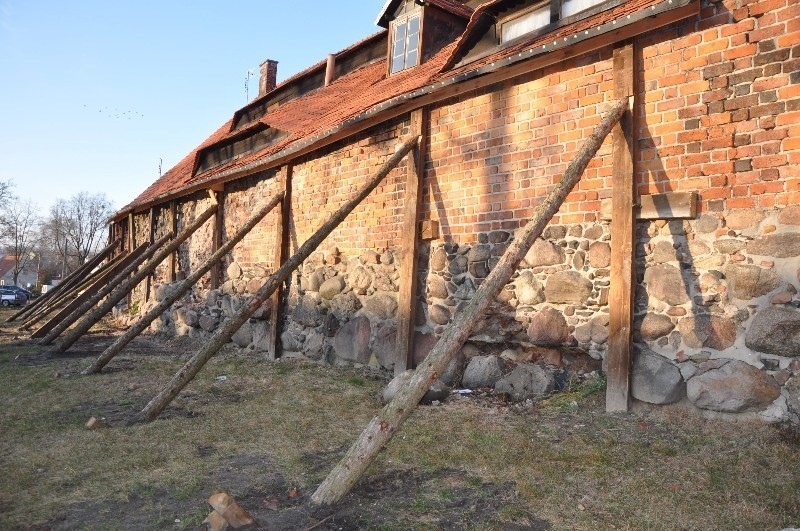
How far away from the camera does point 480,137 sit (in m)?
5.86

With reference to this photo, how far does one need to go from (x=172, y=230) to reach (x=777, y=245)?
484 inches

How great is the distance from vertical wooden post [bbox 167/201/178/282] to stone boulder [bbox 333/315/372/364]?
6673mm

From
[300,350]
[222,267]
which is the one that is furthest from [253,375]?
[222,267]

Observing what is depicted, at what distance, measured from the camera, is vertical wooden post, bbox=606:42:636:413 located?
4453mm

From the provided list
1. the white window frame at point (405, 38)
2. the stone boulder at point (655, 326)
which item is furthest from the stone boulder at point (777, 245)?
the white window frame at point (405, 38)

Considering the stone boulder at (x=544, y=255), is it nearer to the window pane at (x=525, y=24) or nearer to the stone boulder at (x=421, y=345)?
the stone boulder at (x=421, y=345)

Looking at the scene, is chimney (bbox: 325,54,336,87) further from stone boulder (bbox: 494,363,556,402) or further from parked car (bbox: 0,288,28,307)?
parked car (bbox: 0,288,28,307)

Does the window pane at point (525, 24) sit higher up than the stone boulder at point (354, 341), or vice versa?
the window pane at point (525, 24)

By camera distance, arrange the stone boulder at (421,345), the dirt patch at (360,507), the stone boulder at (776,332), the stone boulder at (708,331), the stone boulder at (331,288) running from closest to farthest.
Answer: the dirt patch at (360,507)
the stone boulder at (776,332)
the stone boulder at (708,331)
the stone boulder at (421,345)
the stone boulder at (331,288)

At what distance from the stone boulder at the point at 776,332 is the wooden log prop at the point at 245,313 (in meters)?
3.94

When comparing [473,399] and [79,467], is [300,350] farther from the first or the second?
[79,467]

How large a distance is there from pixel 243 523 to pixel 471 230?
3860 millimetres

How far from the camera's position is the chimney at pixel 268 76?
16969 mm

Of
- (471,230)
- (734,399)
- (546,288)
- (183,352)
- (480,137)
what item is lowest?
(183,352)
